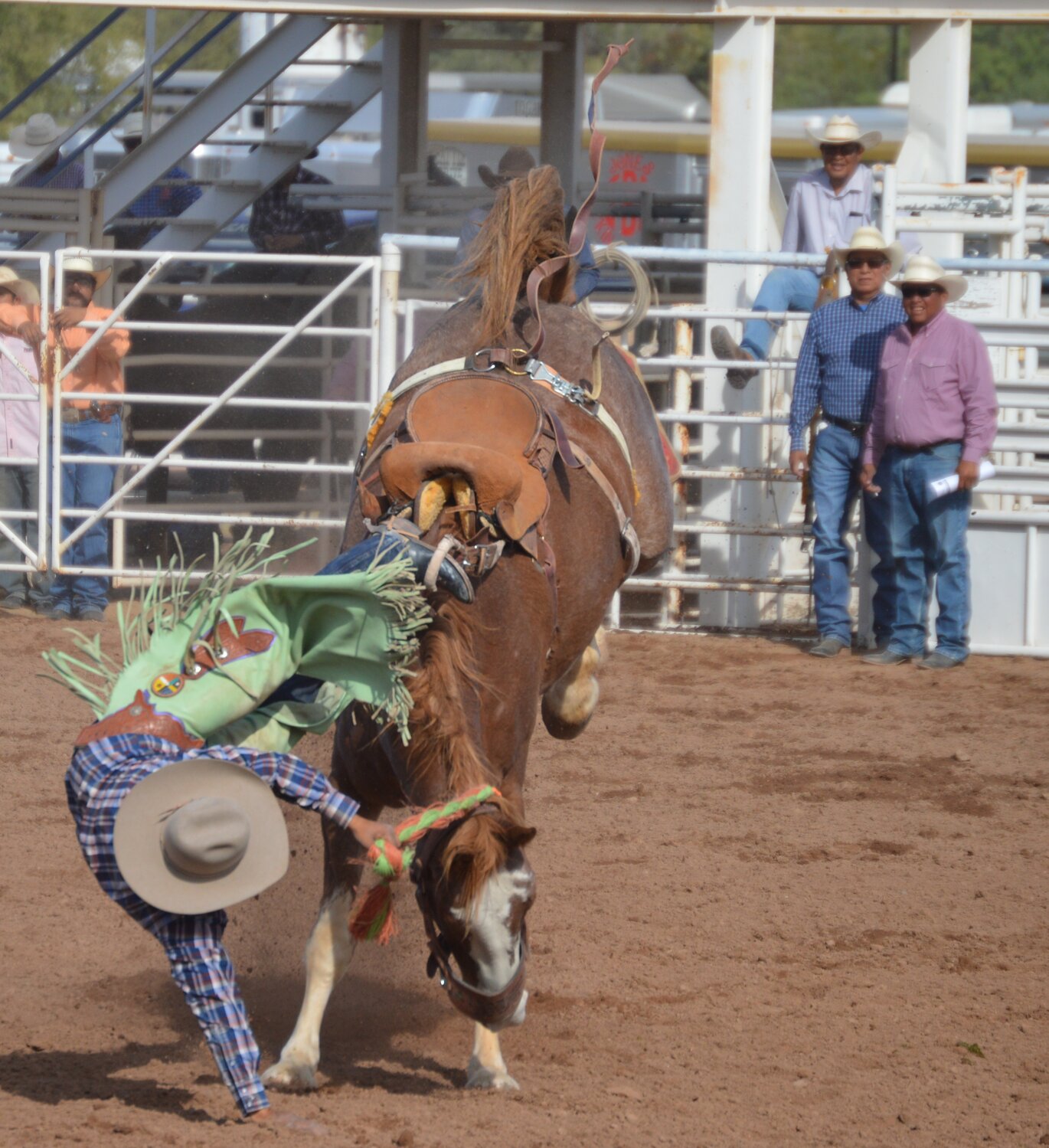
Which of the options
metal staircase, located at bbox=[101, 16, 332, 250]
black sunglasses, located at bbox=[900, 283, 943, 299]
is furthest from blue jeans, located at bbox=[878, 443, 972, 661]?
metal staircase, located at bbox=[101, 16, 332, 250]

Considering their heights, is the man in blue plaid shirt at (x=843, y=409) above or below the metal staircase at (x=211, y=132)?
below

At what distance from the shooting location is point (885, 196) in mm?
9156

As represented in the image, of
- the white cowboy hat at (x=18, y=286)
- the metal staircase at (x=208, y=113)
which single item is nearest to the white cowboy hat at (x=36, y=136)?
the metal staircase at (x=208, y=113)

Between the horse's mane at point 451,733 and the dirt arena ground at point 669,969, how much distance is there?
611 mm

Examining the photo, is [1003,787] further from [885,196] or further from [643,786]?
[885,196]

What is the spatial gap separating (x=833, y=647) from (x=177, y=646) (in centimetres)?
642

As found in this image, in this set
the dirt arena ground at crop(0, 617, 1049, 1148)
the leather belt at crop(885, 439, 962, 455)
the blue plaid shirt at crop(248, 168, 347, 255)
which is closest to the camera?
the dirt arena ground at crop(0, 617, 1049, 1148)

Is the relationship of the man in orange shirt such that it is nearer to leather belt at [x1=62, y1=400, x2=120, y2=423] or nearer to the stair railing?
leather belt at [x1=62, y1=400, x2=120, y2=423]

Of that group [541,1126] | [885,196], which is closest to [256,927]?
[541,1126]

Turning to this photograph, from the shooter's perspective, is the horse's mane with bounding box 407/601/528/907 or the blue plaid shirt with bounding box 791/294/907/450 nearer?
the horse's mane with bounding box 407/601/528/907

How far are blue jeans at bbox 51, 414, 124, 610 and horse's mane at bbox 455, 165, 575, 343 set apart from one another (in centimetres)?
569

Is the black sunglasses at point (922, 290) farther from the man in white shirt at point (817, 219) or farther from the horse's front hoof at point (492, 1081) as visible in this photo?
the horse's front hoof at point (492, 1081)

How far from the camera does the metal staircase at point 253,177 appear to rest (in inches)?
490

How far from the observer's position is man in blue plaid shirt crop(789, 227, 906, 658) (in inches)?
345
